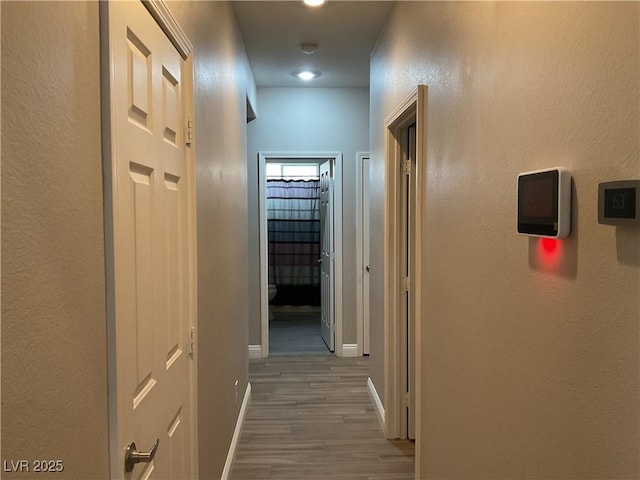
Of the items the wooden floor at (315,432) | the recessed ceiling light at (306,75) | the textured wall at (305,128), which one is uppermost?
the recessed ceiling light at (306,75)

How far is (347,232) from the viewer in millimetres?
4938

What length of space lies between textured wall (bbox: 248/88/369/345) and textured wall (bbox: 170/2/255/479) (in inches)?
53.9

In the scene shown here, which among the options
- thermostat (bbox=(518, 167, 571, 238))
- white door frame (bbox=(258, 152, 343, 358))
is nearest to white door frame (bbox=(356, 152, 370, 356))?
white door frame (bbox=(258, 152, 343, 358))

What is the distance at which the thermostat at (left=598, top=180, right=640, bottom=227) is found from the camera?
32.8 inches

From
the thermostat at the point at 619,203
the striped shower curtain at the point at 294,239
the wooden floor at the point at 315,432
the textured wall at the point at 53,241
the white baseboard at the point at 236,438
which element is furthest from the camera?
the striped shower curtain at the point at 294,239

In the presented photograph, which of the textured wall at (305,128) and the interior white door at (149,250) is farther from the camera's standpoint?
the textured wall at (305,128)

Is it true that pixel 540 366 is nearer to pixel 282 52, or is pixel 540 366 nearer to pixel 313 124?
pixel 282 52

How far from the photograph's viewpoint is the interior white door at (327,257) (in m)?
5.01

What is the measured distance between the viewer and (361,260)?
4922mm

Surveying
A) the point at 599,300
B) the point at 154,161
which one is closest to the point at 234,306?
the point at 154,161

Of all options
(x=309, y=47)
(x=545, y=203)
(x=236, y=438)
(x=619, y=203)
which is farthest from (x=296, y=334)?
(x=619, y=203)

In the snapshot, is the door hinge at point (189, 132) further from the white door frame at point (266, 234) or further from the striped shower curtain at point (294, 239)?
the striped shower curtain at point (294, 239)

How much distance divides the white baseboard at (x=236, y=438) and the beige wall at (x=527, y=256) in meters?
1.11

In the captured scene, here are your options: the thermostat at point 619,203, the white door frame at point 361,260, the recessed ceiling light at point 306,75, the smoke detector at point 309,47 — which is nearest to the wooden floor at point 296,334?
the white door frame at point 361,260
